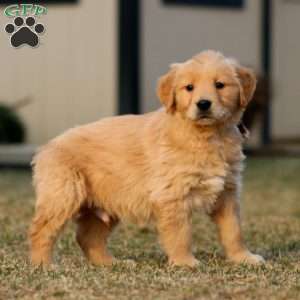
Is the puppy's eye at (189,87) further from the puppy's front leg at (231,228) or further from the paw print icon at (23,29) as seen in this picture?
the paw print icon at (23,29)

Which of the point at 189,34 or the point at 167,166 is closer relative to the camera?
the point at 167,166

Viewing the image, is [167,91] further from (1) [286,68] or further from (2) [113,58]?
(1) [286,68]

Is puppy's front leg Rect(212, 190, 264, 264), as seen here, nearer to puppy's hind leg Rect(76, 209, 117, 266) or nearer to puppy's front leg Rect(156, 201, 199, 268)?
puppy's front leg Rect(156, 201, 199, 268)

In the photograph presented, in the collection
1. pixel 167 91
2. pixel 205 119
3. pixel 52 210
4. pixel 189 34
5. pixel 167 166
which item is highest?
pixel 167 91

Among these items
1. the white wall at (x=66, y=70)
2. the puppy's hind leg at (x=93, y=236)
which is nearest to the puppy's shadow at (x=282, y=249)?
the puppy's hind leg at (x=93, y=236)

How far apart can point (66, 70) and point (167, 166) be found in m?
8.79

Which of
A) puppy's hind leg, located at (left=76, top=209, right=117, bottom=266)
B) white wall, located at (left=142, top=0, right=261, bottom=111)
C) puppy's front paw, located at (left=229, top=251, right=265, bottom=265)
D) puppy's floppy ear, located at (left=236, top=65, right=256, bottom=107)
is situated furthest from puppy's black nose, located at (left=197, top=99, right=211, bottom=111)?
white wall, located at (left=142, top=0, right=261, bottom=111)

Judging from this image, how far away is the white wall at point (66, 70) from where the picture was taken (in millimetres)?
14203

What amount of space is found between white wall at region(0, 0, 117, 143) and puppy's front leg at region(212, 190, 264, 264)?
7.90 meters

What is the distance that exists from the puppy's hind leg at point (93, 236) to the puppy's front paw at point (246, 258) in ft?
2.74

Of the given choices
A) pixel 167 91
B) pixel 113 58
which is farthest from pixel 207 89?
pixel 113 58

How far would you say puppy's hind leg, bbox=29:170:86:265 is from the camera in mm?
6332

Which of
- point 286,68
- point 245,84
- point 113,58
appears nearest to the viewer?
point 245,84

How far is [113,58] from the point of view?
1413cm
